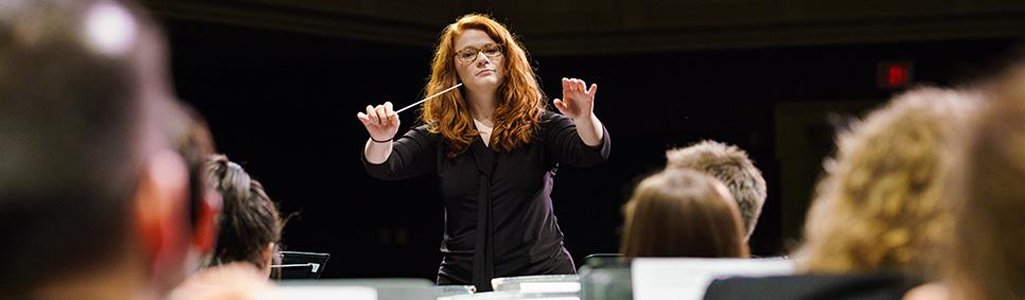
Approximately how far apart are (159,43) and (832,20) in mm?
5520

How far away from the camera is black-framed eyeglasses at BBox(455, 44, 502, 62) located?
2875 millimetres

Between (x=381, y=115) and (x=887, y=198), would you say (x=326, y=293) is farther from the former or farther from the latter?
(x=381, y=115)

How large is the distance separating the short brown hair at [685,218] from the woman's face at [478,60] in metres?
1.18

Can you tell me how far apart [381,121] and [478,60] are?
31 centimetres

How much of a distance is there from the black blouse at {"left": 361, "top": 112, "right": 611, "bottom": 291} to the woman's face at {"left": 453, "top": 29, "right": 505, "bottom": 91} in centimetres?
16

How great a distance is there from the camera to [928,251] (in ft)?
3.58

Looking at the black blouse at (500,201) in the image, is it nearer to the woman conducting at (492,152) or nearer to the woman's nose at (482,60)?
the woman conducting at (492,152)

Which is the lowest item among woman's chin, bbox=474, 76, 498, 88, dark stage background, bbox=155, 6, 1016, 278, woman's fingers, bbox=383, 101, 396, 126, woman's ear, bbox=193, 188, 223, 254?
dark stage background, bbox=155, 6, 1016, 278

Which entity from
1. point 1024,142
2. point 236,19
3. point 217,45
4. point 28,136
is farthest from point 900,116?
point 217,45

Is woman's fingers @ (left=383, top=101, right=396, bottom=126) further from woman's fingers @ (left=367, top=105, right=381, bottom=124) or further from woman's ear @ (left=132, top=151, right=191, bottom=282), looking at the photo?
woman's ear @ (left=132, top=151, right=191, bottom=282)

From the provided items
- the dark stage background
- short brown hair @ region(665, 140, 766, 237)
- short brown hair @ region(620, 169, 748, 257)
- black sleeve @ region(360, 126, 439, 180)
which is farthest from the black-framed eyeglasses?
the dark stage background

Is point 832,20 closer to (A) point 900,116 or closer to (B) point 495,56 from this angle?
(B) point 495,56

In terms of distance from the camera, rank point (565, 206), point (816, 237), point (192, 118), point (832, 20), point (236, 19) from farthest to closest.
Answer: point (565, 206) → point (832, 20) → point (236, 19) → point (816, 237) → point (192, 118)

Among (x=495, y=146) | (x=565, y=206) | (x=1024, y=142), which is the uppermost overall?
(x=1024, y=142)
